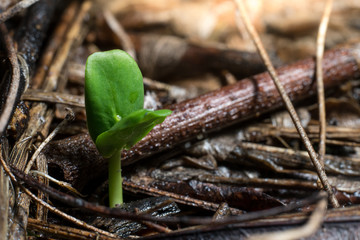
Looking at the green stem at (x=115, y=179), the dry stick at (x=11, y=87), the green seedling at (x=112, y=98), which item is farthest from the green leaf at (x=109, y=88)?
the dry stick at (x=11, y=87)

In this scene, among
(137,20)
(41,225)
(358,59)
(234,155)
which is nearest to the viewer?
(41,225)

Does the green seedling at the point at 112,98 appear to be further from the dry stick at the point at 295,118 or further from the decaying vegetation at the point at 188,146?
the dry stick at the point at 295,118

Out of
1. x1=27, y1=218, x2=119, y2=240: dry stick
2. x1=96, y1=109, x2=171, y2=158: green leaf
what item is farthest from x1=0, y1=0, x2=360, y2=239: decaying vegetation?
x1=96, y1=109, x2=171, y2=158: green leaf

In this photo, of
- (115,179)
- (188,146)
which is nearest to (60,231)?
(115,179)

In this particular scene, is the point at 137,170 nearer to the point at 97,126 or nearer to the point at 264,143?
the point at 97,126

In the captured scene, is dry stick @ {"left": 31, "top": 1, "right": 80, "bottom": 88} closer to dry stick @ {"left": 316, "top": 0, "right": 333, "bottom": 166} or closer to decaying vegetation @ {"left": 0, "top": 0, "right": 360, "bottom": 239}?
decaying vegetation @ {"left": 0, "top": 0, "right": 360, "bottom": 239}

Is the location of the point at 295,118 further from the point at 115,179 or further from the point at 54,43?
the point at 54,43

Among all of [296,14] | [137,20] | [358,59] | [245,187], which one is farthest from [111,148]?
[296,14]
